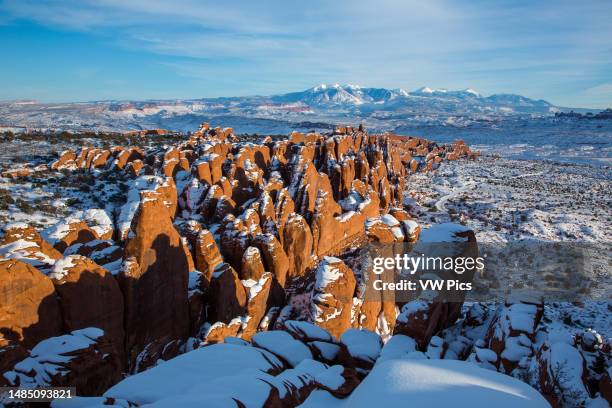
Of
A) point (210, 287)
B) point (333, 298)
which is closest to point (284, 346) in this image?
point (333, 298)

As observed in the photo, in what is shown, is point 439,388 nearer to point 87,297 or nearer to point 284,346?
point 284,346

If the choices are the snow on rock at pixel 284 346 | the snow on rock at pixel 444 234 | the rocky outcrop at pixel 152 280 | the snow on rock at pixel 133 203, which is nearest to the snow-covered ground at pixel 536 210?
the snow on rock at pixel 444 234

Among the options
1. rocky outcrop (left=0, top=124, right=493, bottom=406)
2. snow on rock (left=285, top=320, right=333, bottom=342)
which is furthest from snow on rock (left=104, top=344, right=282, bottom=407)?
snow on rock (left=285, top=320, right=333, bottom=342)

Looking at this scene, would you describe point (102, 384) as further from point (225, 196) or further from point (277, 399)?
point (225, 196)

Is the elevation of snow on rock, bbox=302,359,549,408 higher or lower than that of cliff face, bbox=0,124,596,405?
higher

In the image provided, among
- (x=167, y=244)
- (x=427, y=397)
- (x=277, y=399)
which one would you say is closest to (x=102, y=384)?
(x=277, y=399)

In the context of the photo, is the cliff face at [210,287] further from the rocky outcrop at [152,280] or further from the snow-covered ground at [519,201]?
the snow-covered ground at [519,201]

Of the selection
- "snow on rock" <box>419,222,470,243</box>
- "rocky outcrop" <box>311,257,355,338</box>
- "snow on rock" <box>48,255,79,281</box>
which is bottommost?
"rocky outcrop" <box>311,257,355,338</box>

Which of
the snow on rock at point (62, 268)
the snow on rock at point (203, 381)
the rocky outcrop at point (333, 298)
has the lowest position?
the rocky outcrop at point (333, 298)

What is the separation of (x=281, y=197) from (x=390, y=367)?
67.9ft

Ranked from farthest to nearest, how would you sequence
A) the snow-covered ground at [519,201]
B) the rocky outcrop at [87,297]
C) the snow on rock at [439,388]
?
the snow-covered ground at [519,201]
the rocky outcrop at [87,297]
the snow on rock at [439,388]

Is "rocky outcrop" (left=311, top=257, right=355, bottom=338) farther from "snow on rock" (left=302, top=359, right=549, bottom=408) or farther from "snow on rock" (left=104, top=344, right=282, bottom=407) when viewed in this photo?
"snow on rock" (left=302, top=359, right=549, bottom=408)

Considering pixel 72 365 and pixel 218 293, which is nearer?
pixel 72 365

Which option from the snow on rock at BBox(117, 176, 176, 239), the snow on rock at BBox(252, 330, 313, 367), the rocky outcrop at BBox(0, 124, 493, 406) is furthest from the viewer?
the snow on rock at BBox(117, 176, 176, 239)
